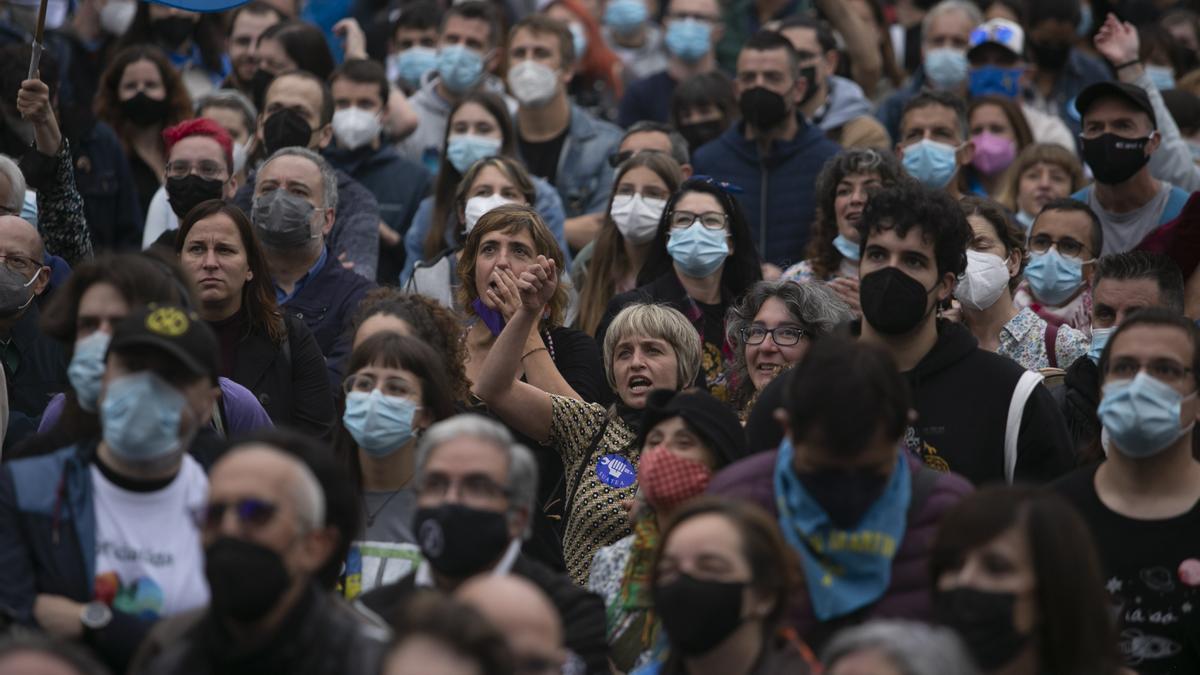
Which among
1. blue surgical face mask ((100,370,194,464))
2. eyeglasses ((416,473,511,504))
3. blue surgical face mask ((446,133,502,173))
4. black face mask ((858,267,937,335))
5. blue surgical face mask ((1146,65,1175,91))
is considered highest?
blue surgical face mask ((100,370,194,464))

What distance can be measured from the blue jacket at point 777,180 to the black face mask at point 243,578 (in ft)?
19.2

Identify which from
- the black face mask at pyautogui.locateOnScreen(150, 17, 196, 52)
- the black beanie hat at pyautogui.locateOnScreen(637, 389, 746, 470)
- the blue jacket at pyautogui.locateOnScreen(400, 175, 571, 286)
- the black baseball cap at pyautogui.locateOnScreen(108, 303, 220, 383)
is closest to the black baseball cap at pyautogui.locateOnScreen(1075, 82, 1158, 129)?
the blue jacket at pyautogui.locateOnScreen(400, 175, 571, 286)

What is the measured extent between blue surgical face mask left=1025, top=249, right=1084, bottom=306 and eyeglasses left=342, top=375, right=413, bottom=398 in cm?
378

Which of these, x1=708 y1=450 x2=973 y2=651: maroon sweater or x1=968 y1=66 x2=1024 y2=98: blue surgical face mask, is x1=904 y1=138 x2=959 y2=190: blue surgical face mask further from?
x1=708 y1=450 x2=973 y2=651: maroon sweater

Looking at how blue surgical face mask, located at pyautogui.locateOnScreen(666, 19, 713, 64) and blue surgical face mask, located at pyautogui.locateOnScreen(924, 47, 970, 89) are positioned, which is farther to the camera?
blue surgical face mask, located at pyautogui.locateOnScreen(666, 19, 713, 64)

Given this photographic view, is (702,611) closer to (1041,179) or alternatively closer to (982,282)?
(982,282)

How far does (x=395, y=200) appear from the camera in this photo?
1165cm

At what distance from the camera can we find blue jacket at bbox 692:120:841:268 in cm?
1096

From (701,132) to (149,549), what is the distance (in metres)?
7.07

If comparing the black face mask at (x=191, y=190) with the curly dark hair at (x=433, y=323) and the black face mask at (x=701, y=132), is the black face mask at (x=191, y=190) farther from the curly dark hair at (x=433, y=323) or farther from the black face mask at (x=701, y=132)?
the black face mask at (x=701, y=132)

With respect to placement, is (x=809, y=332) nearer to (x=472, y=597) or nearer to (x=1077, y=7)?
(x=472, y=597)

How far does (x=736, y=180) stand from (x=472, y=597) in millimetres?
6386

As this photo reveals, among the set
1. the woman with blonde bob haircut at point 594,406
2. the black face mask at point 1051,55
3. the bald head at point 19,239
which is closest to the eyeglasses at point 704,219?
the woman with blonde bob haircut at point 594,406

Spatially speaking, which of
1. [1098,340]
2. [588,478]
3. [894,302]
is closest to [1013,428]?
[894,302]
